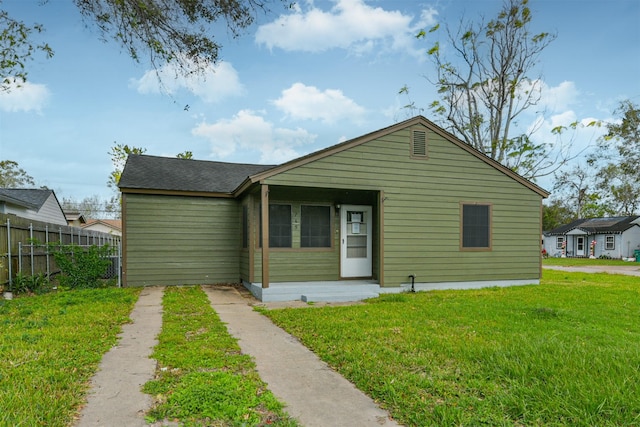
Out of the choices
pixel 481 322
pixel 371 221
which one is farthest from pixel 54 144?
pixel 481 322

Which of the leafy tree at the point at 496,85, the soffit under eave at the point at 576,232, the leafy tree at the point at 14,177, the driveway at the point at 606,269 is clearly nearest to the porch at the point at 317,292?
the driveway at the point at 606,269

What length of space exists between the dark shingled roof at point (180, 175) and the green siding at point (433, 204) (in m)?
3.13

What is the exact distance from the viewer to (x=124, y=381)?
11.0ft

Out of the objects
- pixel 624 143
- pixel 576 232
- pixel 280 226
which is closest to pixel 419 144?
pixel 280 226

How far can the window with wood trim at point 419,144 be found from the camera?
916 centimetres

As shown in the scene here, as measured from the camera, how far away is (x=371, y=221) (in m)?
9.95

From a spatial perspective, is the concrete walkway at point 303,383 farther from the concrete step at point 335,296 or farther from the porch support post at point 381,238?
the porch support post at point 381,238

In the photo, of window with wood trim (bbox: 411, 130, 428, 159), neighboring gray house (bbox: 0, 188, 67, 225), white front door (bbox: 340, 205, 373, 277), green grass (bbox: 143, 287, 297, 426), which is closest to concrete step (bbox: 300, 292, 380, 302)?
white front door (bbox: 340, 205, 373, 277)

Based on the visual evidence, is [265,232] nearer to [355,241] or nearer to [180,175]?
[355,241]

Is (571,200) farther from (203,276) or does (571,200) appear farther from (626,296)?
(203,276)

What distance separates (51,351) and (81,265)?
19.7ft

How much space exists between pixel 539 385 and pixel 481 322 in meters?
2.56

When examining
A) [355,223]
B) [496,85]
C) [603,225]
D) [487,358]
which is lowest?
[487,358]

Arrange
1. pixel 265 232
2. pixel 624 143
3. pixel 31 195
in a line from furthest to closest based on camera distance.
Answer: pixel 624 143, pixel 31 195, pixel 265 232
